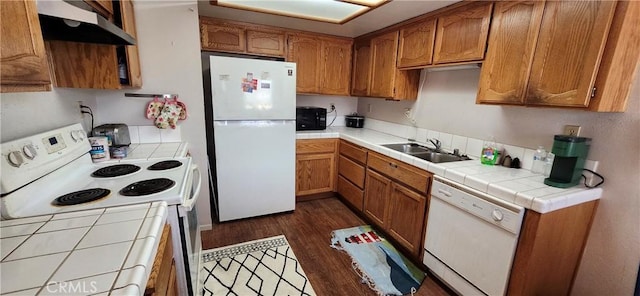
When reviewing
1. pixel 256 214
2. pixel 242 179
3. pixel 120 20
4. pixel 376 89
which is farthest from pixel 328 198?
pixel 120 20

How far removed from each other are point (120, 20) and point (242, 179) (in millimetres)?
1530

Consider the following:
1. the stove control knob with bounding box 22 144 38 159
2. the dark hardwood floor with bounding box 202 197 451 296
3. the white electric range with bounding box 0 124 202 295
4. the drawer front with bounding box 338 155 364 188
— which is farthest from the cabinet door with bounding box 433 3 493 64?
the stove control knob with bounding box 22 144 38 159

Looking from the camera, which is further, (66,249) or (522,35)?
(522,35)

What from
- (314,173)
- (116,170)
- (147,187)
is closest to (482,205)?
(147,187)

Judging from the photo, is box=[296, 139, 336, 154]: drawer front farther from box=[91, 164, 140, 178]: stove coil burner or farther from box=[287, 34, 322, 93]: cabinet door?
box=[91, 164, 140, 178]: stove coil burner

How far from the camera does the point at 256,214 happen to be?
8.84 ft

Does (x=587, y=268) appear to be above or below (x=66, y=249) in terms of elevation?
below

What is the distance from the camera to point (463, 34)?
6.25 ft

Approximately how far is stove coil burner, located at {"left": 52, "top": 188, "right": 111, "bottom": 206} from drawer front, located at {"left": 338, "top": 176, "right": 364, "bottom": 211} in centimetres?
214

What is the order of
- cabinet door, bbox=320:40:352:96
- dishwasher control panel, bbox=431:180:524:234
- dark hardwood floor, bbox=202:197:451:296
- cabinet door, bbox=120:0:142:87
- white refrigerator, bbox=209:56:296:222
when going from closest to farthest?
dishwasher control panel, bbox=431:180:524:234 < cabinet door, bbox=120:0:142:87 < dark hardwood floor, bbox=202:197:451:296 < white refrigerator, bbox=209:56:296:222 < cabinet door, bbox=320:40:352:96

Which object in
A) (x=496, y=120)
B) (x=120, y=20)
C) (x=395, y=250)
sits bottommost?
(x=395, y=250)

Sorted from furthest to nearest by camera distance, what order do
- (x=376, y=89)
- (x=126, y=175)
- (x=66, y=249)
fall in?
(x=376, y=89), (x=126, y=175), (x=66, y=249)

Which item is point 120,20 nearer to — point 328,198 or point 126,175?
point 126,175

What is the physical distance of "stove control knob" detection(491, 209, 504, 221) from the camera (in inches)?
54.9
